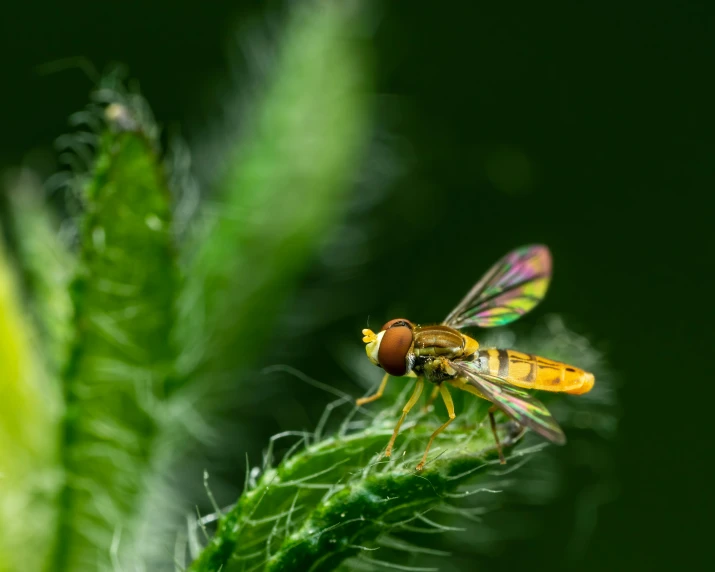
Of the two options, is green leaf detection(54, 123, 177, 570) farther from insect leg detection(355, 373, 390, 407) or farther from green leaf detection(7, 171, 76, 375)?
insect leg detection(355, 373, 390, 407)

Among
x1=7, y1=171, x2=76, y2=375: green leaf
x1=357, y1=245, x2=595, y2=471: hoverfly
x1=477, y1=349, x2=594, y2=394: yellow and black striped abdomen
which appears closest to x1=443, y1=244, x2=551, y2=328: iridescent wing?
x1=357, y1=245, x2=595, y2=471: hoverfly

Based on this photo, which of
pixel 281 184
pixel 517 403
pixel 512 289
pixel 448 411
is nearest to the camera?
pixel 517 403

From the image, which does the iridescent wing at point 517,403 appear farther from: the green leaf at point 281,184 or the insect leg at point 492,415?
the green leaf at point 281,184

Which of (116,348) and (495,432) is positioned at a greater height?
(116,348)

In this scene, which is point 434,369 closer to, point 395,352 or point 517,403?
point 395,352

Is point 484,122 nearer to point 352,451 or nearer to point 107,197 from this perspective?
point 107,197

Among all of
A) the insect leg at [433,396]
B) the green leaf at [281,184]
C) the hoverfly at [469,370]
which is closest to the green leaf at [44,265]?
the green leaf at [281,184]


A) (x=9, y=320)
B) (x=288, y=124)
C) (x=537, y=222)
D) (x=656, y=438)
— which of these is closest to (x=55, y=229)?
(x=9, y=320)

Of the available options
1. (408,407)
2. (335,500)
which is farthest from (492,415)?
(335,500)

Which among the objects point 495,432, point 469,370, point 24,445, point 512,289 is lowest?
point 495,432
